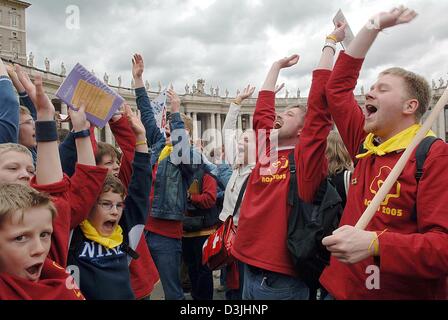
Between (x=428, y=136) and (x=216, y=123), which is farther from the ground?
(x=216, y=123)

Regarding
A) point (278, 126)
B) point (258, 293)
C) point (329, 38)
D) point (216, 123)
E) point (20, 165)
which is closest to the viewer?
point (20, 165)

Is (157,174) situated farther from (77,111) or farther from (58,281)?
(58,281)

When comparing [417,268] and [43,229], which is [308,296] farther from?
[43,229]

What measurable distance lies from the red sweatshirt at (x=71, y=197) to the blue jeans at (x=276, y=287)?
4.21ft

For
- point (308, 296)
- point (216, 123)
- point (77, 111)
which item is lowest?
point (308, 296)

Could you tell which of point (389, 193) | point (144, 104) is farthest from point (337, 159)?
point (144, 104)

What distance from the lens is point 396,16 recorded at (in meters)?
2.10

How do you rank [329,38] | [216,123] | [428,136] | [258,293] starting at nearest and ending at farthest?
[428,136] → [329,38] → [258,293] → [216,123]

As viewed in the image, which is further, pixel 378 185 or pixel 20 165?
pixel 20 165

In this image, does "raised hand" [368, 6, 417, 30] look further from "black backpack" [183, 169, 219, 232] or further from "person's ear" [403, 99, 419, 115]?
"black backpack" [183, 169, 219, 232]

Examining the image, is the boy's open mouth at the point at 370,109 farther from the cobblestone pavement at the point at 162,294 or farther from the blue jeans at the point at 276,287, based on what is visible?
the cobblestone pavement at the point at 162,294

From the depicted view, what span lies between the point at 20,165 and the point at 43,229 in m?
0.72

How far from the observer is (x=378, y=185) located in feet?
7.08

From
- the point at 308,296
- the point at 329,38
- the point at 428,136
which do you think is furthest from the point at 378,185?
the point at 308,296
